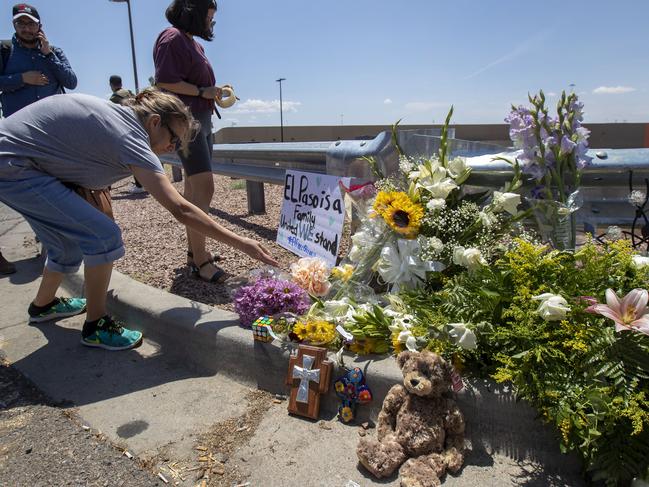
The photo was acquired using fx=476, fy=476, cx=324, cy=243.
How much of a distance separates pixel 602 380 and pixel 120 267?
3.69 m

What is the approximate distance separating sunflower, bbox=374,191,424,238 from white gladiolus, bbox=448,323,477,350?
26.0 inches

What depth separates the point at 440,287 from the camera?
8.15 feet

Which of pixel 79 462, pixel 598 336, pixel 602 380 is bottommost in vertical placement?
pixel 79 462

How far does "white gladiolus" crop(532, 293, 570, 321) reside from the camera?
1.73m

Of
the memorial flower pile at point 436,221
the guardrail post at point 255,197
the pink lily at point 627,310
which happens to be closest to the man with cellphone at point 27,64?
the guardrail post at point 255,197

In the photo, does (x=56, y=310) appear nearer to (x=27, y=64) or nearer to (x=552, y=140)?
(x=27, y=64)

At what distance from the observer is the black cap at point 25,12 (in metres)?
4.09

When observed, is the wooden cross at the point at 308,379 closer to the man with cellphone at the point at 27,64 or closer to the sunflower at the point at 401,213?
the sunflower at the point at 401,213

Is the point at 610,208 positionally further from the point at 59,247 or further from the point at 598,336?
the point at 59,247

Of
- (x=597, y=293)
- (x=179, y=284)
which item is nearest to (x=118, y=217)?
(x=179, y=284)

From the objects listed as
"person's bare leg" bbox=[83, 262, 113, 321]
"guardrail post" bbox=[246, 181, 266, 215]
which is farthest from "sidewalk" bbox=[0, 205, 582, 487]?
"guardrail post" bbox=[246, 181, 266, 215]

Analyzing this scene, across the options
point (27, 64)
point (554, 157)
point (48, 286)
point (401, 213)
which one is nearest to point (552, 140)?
point (554, 157)

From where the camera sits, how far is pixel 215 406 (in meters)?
2.29

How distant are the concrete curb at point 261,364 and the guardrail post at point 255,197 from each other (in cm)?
233
